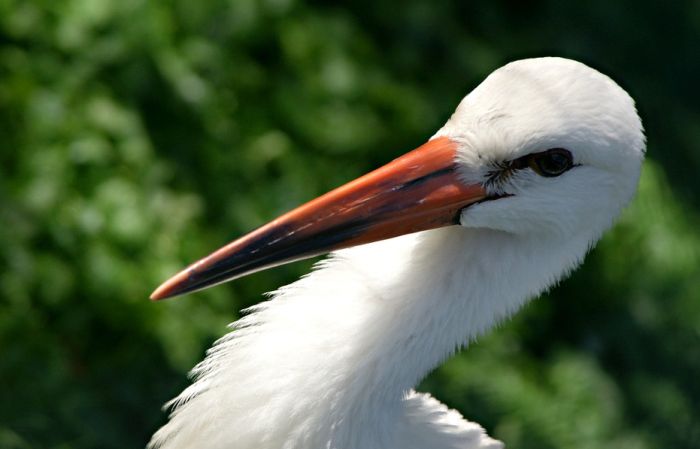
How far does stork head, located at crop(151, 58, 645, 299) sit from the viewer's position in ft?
7.36

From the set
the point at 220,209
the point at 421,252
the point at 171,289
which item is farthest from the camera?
the point at 220,209

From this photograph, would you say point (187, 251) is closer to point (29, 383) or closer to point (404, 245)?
point (29, 383)

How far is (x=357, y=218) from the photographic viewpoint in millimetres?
2291

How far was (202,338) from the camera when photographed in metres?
3.92

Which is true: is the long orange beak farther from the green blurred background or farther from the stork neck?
the green blurred background

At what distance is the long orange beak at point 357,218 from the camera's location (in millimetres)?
2242

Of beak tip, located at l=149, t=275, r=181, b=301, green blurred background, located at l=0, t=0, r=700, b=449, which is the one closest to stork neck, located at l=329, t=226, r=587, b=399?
beak tip, located at l=149, t=275, r=181, b=301

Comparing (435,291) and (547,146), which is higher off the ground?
(547,146)

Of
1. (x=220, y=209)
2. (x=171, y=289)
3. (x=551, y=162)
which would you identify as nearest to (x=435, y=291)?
(x=551, y=162)

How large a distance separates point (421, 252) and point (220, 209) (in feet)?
6.37

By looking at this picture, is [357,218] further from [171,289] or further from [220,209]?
[220,209]

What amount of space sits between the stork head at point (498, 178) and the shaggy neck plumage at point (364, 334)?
0.08 metres

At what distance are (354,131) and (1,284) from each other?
152cm

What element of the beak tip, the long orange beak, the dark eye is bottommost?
the dark eye
